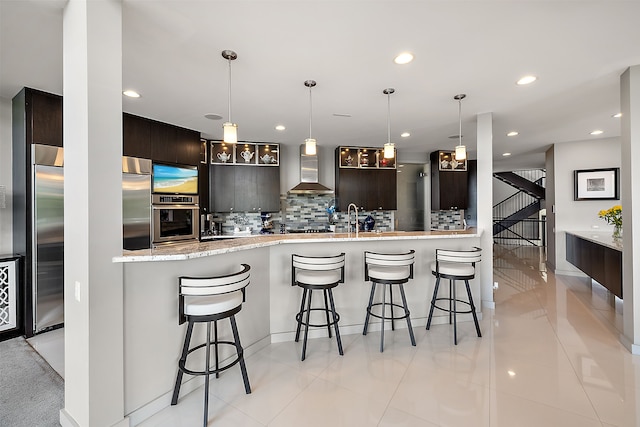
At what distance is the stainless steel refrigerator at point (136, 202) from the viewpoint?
3.71m

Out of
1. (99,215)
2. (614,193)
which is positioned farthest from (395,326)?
(614,193)

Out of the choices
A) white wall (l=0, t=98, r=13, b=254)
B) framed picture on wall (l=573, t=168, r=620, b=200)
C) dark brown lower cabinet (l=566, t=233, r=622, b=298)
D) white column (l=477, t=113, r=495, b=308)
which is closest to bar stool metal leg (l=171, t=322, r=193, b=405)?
white wall (l=0, t=98, r=13, b=254)

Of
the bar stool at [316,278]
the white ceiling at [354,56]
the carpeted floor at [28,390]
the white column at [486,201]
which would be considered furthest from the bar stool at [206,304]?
the white column at [486,201]

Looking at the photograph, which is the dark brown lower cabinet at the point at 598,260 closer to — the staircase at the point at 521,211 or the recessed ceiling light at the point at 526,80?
the recessed ceiling light at the point at 526,80

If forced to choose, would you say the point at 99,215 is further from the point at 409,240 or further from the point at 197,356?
the point at 409,240

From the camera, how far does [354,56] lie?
7.89ft

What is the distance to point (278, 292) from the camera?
2.87 m

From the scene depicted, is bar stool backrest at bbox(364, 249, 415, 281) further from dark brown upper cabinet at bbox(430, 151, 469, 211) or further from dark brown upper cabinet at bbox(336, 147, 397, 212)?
dark brown upper cabinet at bbox(430, 151, 469, 211)

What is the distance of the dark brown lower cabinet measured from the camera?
3484 millimetres

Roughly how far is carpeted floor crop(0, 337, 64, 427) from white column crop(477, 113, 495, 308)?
14.4 ft

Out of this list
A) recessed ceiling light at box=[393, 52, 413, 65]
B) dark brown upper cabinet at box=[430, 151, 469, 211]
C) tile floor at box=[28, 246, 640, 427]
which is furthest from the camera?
dark brown upper cabinet at box=[430, 151, 469, 211]

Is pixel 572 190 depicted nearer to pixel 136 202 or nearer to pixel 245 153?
pixel 245 153

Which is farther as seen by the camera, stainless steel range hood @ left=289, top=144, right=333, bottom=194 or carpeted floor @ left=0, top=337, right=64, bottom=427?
stainless steel range hood @ left=289, top=144, right=333, bottom=194

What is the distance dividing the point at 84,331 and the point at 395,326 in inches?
→ 108
